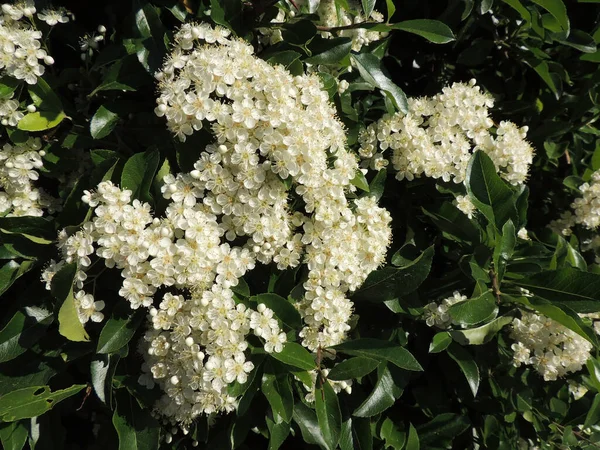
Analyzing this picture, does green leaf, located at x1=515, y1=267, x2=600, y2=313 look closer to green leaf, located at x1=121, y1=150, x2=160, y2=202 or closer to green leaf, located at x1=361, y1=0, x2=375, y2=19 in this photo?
green leaf, located at x1=361, y1=0, x2=375, y2=19

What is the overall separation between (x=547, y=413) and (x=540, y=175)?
4.73 feet

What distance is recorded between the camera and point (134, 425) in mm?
1972

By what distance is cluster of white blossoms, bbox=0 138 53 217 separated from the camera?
1.95 metres

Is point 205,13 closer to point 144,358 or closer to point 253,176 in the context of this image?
point 253,176

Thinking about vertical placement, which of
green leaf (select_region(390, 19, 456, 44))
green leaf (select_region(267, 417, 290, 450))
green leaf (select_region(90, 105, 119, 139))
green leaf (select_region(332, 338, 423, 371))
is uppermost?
green leaf (select_region(390, 19, 456, 44))

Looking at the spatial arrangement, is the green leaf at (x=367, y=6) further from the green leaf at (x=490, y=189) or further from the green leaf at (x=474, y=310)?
the green leaf at (x=474, y=310)

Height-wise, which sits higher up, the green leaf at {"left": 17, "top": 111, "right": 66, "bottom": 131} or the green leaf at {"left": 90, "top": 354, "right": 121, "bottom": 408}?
the green leaf at {"left": 17, "top": 111, "right": 66, "bottom": 131}

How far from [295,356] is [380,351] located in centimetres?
33

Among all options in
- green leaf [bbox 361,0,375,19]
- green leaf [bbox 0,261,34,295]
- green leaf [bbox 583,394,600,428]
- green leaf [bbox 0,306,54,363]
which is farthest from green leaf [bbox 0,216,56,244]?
green leaf [bbox 583,394,600,428]

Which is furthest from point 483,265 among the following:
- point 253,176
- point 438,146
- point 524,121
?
point 524,121

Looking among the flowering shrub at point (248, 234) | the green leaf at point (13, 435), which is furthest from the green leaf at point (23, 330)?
the green leaf at point (13, 435)

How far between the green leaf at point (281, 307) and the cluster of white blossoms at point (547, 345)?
3.92 ft

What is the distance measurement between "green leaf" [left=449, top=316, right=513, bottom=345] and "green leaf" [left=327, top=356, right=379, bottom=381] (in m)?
0.46

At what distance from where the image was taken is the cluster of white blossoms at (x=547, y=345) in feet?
7.86
